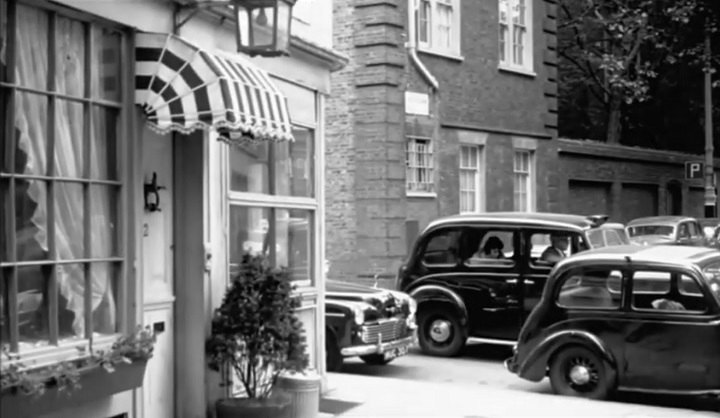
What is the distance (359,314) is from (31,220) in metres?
6.84

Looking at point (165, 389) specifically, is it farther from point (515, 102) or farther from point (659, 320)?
point (515, 102)

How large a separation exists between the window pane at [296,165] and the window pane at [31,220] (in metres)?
3.51

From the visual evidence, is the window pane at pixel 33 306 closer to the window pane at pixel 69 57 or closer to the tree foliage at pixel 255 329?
the window pane at pixel 69 57

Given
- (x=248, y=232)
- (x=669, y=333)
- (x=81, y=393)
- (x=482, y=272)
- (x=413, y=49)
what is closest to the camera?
(x=81, y=393)

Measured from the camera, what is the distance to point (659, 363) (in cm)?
1135

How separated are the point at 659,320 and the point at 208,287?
5.09 m

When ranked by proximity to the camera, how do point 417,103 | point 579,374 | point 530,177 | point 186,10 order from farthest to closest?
1. point 530,177
2. point 417,103
3. point 579,374
4. point 186,10

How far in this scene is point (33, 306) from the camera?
22.2ft

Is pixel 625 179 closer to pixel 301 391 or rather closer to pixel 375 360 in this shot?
pixel 375 360

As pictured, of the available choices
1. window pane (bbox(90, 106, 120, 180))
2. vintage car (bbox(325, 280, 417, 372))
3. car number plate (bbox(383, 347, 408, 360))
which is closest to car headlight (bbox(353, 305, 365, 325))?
vintage car (bbox(325, 280, 417, 372))

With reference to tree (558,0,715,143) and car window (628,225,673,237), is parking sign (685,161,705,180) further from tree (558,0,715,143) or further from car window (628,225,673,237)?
car window (628,225,673,237)

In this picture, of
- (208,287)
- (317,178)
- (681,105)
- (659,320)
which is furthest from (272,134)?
(681,105)

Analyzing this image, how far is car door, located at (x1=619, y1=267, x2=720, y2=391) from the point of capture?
440 inches

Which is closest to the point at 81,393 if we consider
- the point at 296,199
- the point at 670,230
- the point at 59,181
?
the point at 59,181
